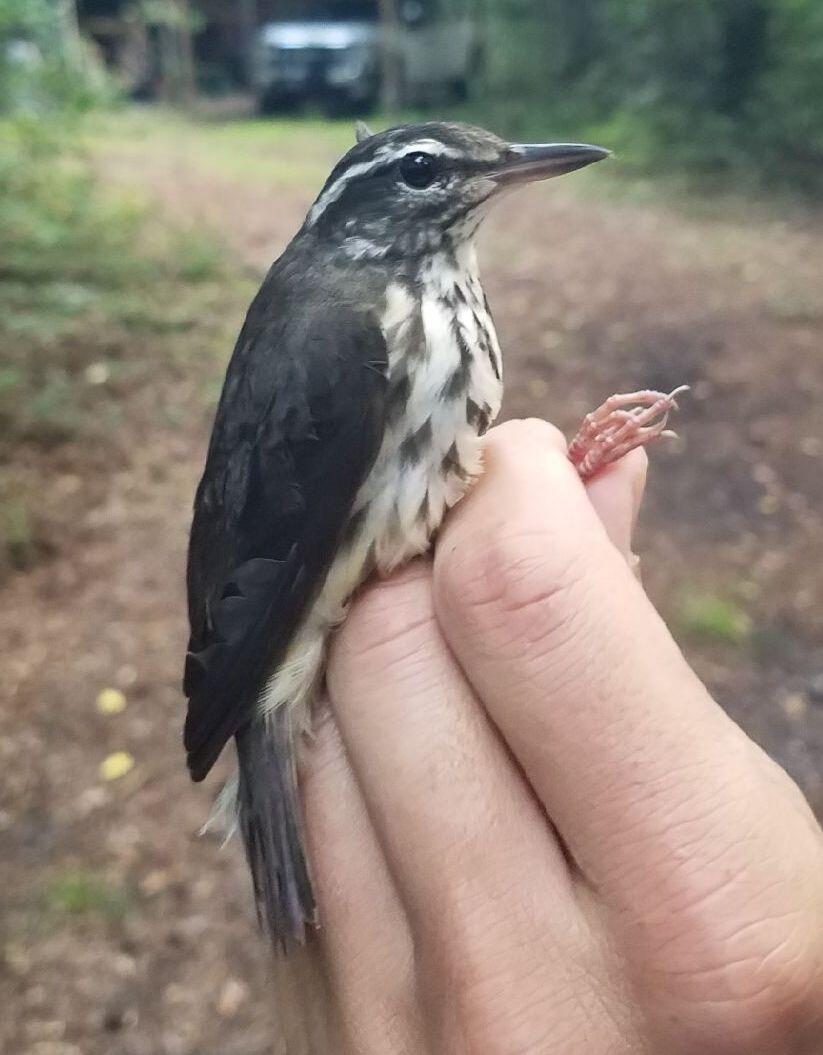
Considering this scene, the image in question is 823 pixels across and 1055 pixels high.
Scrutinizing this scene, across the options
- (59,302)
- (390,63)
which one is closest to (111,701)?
(59,302)

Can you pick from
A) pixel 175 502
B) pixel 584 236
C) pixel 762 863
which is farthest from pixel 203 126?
pixel 762 863

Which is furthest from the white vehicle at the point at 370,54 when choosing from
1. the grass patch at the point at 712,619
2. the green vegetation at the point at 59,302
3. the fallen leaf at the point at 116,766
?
the fallen leaf at the point at 116,766

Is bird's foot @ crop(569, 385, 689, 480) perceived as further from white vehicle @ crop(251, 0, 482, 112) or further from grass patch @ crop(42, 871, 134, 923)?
white vehicle @ crop(251, 0, 482, 112)

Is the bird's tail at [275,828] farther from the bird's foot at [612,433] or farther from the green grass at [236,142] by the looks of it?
the green grass at [236,142]

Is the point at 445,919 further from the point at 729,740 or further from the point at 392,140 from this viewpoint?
the point at 392,140

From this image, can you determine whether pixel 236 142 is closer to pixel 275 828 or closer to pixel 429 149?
pixel 429 149
